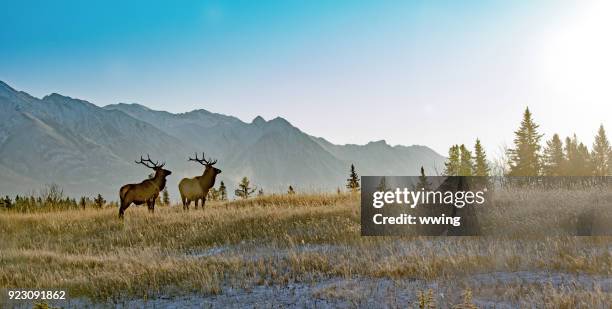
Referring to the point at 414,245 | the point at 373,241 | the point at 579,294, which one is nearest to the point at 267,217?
the point at 373,241

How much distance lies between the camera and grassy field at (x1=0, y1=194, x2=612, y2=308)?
7.90m

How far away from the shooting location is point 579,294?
714cm

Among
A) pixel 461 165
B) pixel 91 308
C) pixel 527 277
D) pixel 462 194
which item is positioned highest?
pixel 461 165

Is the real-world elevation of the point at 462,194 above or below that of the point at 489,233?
above

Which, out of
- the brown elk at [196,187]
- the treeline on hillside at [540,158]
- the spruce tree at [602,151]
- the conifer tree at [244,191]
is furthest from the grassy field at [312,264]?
the spruce tree at [602,151]

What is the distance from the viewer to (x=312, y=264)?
10305 mm

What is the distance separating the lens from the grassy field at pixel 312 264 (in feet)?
25.9

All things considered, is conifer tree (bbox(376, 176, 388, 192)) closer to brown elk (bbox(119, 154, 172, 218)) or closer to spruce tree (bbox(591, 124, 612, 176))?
brown elk (bbox(119, 154, 172, 218))

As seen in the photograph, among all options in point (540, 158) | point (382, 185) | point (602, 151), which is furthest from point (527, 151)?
point (382, 185)

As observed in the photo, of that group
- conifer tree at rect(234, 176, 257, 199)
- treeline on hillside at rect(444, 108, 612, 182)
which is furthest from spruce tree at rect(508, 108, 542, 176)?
conifer tree at rect(234, 176, 257, 199)

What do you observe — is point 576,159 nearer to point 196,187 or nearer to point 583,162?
point 583,162

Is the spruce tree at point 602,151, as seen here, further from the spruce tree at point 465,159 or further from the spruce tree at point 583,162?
the spruce tree at point 465,159

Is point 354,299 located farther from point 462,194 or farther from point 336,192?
point 336,192

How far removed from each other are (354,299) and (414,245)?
4210 mm
